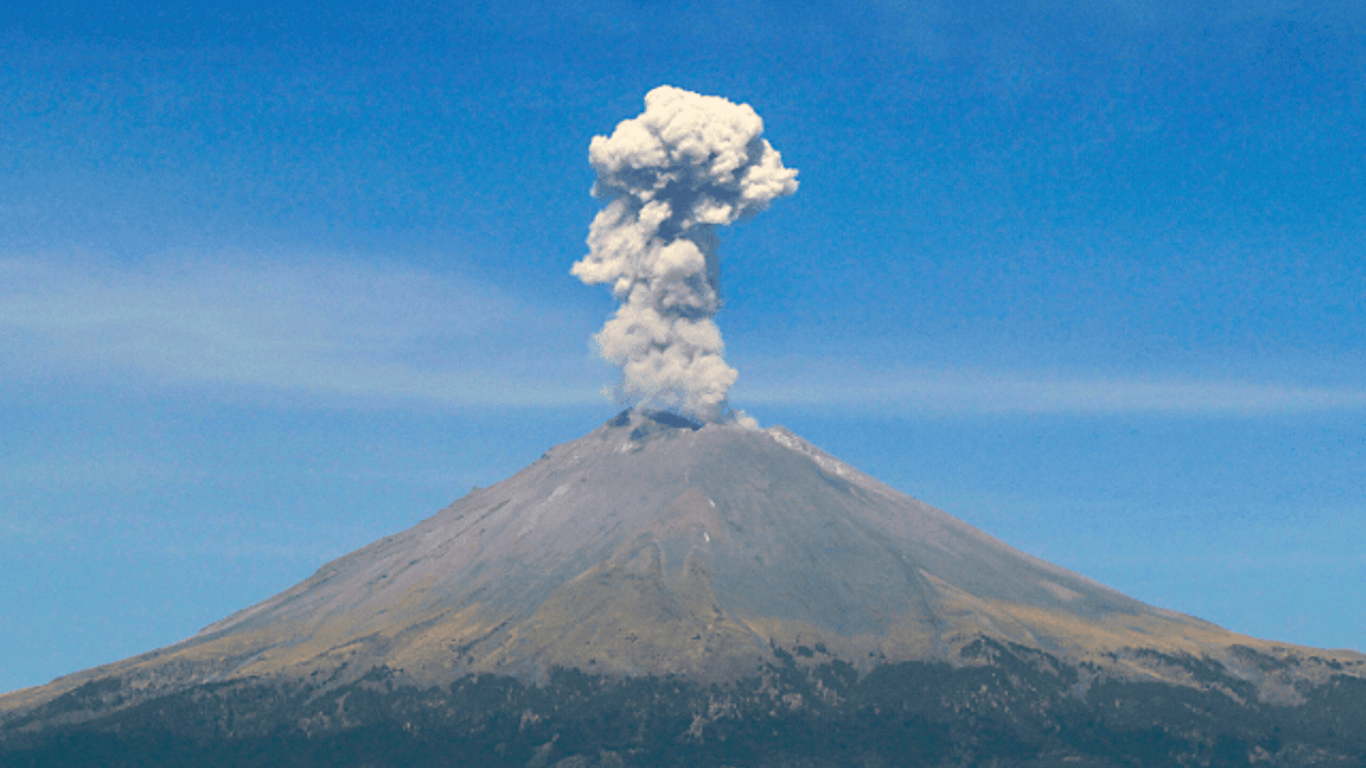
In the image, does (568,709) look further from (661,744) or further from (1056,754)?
(1056,754)

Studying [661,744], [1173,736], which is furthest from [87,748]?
[1173,736]

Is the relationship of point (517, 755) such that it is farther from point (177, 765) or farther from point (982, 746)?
point (982, 746)

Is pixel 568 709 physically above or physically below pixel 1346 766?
above

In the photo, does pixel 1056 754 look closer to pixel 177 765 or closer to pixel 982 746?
pixel 982 746

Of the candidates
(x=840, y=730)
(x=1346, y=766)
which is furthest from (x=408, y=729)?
(x=1346, y=766)

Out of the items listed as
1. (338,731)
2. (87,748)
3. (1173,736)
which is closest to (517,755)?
(338,731)

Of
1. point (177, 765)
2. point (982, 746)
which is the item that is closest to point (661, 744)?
point (982, 746)

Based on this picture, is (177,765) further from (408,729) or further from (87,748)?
(408,729)
